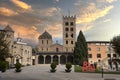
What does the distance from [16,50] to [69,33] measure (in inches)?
1035

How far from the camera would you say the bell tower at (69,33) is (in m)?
94.2

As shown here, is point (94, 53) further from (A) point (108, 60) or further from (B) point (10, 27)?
(B) point (10, 27)

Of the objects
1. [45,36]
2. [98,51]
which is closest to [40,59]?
[45,36]

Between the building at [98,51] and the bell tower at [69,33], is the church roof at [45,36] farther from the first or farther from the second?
the building at [98,51]

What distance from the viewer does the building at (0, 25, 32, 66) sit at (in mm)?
74625

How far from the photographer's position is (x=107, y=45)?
8775cm

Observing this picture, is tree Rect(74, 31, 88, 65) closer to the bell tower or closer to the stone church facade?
the stone church facade

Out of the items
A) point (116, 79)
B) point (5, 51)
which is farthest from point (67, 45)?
point (116, 79)

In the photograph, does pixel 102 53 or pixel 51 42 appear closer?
pixel 102 53

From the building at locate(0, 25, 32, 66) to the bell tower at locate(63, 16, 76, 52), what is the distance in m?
16.3

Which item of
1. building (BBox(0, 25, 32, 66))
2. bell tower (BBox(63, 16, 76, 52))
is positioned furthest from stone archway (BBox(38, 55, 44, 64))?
bell tower (BBox(63, 16, 76, 52))

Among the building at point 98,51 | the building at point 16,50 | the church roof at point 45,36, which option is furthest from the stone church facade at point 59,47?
the building at point 98,51

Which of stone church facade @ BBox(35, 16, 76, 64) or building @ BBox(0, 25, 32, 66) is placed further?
stone church facade @ BBox(35, 16, 76, 64)

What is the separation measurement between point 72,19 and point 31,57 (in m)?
23.4
